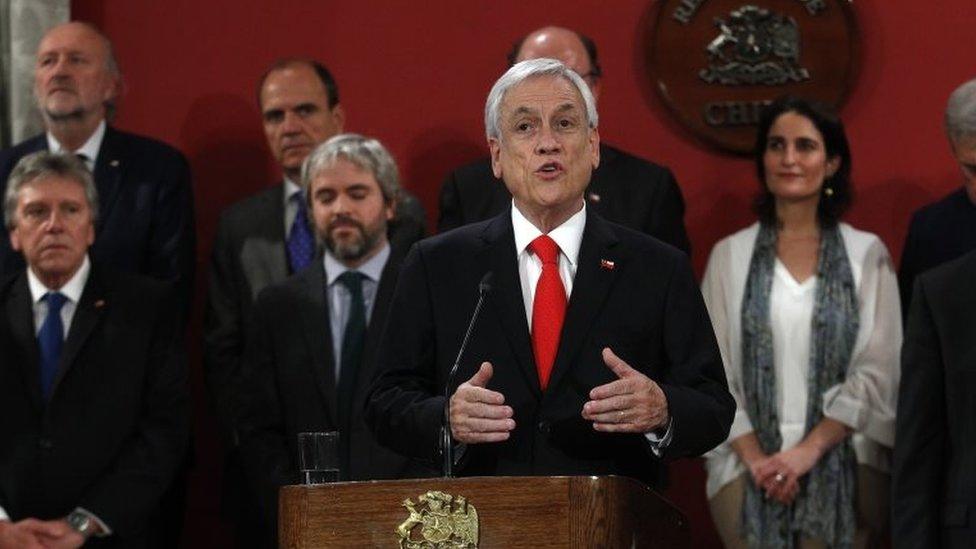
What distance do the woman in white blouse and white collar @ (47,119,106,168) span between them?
5.94ft

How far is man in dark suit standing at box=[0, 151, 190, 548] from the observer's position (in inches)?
177

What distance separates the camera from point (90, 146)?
5.25 metres

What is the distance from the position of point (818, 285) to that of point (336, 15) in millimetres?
1897

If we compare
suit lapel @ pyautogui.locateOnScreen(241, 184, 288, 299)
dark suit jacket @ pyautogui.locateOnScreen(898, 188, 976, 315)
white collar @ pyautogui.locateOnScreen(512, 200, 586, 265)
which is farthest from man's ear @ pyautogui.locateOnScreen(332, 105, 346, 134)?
white collar @ pyautogui.locateOnScreen(512, 200, 586, 265)

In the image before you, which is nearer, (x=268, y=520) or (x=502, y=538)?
(x=502, y=538)

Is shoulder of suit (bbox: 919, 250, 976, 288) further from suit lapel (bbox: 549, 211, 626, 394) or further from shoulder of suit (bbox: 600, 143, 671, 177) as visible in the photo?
suit lapel (bbox: 549, 211, 626, 394)

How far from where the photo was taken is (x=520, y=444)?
2.94 meters

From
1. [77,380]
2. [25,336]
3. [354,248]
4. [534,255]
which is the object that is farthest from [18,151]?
[534,255]

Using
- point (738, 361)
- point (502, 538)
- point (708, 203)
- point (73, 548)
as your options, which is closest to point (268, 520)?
point (73, 548)

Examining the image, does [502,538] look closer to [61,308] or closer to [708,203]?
[61,308]

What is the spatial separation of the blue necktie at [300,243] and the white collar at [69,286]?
2.14ft

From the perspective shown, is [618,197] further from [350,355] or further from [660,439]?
[660,439]

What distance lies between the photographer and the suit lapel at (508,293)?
2.97 m

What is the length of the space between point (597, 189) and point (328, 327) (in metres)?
0.80
